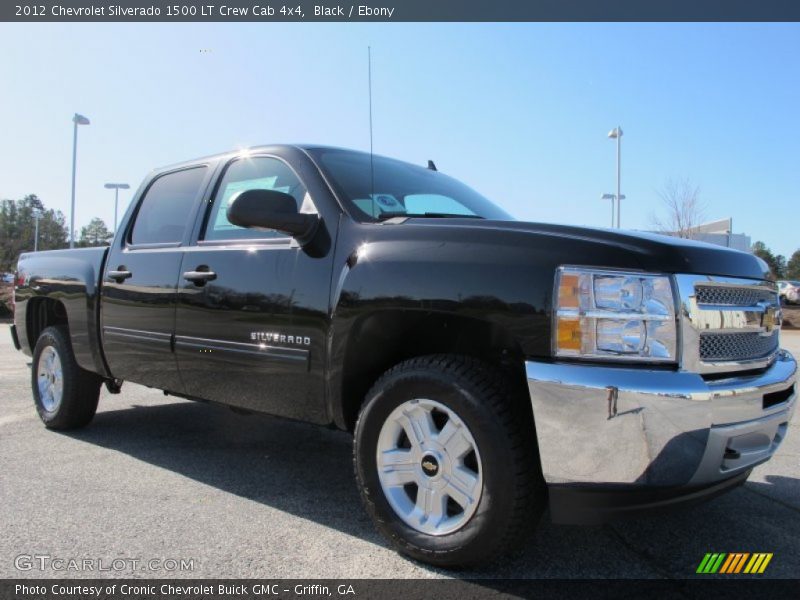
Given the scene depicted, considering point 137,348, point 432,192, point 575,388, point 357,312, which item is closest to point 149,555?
point 357,312

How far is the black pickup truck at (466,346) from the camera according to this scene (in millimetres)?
2188

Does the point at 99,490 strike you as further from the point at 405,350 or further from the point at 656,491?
the point at 656,491

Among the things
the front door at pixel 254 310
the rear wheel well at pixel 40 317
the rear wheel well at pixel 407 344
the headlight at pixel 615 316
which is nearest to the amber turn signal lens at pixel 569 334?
the headlight at pixel 615 316

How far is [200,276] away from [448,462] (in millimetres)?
1788

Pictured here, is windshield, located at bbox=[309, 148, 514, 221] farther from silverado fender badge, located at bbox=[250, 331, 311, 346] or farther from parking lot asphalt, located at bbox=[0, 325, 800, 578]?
parking lot asphalt, located at bbox=[0, 325, 800, 578]

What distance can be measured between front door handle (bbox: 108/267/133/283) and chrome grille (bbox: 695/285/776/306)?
3340 millimetres

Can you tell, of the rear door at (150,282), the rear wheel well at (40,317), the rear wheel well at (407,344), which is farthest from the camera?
the rear wheel well at (40,317)

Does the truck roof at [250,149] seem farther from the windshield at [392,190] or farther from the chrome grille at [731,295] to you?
the chrome grille at [731,295]

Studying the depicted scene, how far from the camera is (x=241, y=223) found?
9.55ft

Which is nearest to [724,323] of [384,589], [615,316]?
[615,316]

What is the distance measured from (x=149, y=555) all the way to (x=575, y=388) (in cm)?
188

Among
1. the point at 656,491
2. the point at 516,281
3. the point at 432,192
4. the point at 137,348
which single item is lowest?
the point at 656,491

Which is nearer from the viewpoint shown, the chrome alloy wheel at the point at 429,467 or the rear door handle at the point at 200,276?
the chrome alloy wheel at the point at 429,467

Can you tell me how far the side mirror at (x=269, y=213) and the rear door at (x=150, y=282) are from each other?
3.45 feet
